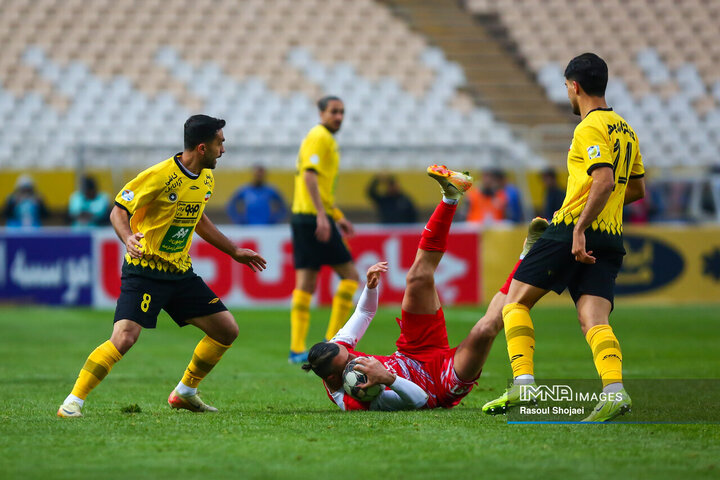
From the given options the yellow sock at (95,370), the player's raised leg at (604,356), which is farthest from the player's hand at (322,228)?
the player's raised leg at (604,356)

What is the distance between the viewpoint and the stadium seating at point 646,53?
75.4 feet

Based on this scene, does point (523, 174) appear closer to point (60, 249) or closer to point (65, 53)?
point (60, 249)

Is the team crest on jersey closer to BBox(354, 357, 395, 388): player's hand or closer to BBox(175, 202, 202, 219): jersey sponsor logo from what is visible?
BBox(354, 357, 395, 388): player's hand

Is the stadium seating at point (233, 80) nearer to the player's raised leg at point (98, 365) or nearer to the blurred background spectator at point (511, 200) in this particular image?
the blurred background spectator at point (511, 200)

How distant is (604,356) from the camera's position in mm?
5621

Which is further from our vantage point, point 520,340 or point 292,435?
point 520,340

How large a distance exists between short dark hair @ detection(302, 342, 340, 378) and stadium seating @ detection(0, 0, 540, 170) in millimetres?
13372

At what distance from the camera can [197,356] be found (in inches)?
258

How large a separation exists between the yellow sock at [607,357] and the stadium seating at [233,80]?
13845 mm

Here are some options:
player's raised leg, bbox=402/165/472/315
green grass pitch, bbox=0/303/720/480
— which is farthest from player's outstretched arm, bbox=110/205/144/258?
player's raised leg, bbox=402/165/472/315

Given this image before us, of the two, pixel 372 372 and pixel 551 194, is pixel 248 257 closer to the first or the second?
pixel 372 372

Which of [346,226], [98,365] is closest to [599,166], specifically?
[98,365]

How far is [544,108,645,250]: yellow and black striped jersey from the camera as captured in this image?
5.66 meters

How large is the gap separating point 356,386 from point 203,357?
106 cm
